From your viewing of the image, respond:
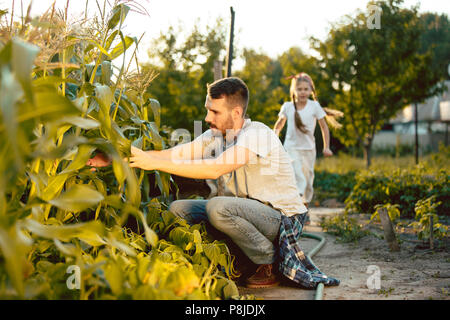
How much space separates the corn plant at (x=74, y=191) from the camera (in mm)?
1200

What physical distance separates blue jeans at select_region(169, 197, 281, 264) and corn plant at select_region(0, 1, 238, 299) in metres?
0.14

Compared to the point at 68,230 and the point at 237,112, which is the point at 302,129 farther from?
the point at 68,230

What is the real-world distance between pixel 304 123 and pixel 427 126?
19900 millimetres

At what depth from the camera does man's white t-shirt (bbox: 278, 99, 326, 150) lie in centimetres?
517

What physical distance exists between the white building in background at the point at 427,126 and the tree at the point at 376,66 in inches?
209

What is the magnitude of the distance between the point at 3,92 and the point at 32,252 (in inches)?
Result: 36.6

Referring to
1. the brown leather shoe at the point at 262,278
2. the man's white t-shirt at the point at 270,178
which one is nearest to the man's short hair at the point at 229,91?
the man's white t-shirt at the point at 270,178

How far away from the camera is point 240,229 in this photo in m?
2.55

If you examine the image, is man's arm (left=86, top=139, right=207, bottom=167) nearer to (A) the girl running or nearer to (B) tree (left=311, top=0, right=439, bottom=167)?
(A) the girl running

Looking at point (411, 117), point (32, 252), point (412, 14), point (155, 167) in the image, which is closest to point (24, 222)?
point (32, 252)

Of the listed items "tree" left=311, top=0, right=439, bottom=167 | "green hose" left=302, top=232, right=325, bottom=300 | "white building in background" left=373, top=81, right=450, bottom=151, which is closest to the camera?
"green hose" left=302, top=232, right=325, bottom=300

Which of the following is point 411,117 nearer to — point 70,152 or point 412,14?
point 412,14

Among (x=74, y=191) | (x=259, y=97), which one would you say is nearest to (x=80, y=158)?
(x=74, y=191)

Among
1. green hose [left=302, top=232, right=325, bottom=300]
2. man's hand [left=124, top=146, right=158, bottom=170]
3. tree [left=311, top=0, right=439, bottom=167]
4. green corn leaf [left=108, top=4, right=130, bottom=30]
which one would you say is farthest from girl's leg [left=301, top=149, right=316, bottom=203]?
tree [left=311, top=0, right=439, bottom=167]
